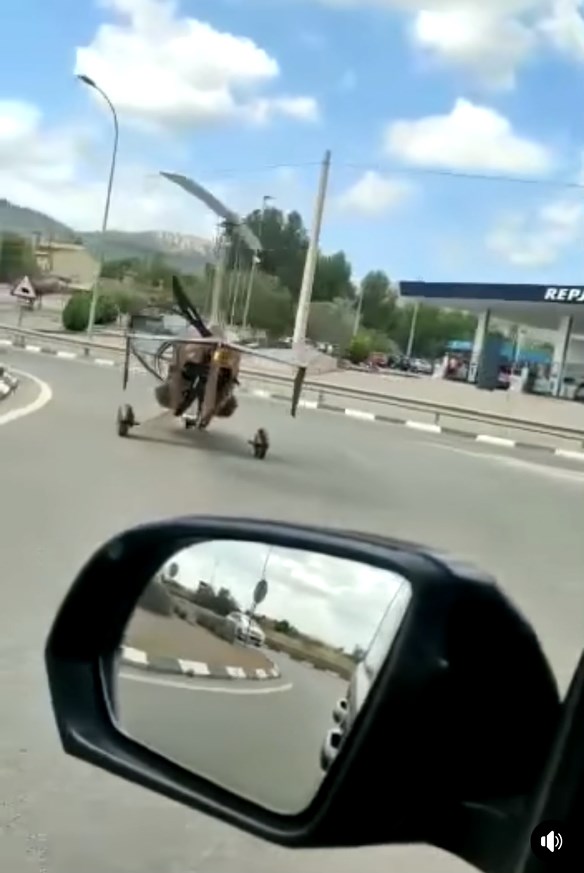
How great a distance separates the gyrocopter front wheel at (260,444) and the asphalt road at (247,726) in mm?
4371

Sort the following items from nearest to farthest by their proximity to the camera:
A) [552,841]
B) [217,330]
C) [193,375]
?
[552,841]
[217,330]
[193,375]

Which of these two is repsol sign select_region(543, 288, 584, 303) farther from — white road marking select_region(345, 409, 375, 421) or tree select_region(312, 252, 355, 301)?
white road marking select_region(345, 409, 375, 421)

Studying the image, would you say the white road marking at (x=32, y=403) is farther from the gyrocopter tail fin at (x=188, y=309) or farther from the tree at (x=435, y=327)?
the tree at (x=435, y=327)

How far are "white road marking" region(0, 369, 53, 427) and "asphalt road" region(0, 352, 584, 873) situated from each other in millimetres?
53

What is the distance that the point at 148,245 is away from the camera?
152 inches

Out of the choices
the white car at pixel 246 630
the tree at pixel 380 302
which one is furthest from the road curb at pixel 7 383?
the white car at pixel 246 630

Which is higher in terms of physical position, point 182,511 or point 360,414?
point 360,414

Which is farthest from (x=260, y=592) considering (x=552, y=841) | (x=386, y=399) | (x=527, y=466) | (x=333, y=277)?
(x=527, y=466)

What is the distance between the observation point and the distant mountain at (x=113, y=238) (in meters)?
3.79

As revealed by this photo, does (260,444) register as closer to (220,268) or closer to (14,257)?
(220,268)

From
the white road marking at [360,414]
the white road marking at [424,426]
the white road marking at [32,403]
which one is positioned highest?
the white road marking at [424,426]

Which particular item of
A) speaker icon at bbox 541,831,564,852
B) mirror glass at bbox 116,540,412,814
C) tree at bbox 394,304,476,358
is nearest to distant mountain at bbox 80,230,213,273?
tree at bbox 394,304,476,358

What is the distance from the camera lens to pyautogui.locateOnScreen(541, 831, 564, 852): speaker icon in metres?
0.93

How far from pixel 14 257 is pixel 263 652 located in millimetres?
3053
